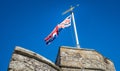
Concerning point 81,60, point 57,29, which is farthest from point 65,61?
point 57,29

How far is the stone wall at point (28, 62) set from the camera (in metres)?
4.75

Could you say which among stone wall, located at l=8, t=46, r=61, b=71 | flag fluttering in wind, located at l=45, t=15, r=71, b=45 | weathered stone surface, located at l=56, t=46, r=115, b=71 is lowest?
stone wall, located at l=8, t=46, r=61, b=71

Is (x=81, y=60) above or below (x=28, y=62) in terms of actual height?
above

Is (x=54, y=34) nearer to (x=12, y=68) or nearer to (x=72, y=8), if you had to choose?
(x=72, y=8)

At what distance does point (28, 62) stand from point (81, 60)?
5.88ft

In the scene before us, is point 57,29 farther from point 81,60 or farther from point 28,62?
point 28,62

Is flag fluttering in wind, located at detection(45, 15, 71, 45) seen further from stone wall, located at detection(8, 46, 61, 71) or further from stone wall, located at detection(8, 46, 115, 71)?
stone wall, located at detection(8, 46, 61, 71)

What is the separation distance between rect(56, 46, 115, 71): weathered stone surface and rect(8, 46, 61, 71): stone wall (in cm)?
57

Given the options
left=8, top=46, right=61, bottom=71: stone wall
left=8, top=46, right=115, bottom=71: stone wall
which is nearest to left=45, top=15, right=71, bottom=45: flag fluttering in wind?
left=8, top=46, right=115, bottom=71: stone wall

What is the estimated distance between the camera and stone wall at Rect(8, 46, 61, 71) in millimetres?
4750

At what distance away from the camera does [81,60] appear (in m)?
6.10

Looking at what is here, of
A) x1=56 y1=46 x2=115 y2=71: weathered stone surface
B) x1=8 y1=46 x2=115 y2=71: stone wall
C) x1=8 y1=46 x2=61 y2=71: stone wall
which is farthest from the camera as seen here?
x1=56 y1=46 x2=115 y2=71: weathered stone surface

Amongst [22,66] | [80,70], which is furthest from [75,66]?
[22,66]

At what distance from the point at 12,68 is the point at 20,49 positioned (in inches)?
23.1
